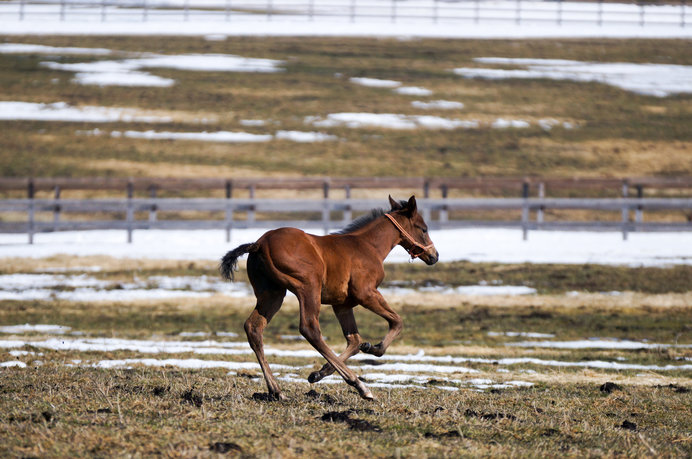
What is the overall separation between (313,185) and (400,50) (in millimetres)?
24520

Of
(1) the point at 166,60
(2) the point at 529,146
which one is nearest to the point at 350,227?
(2) the point at 529,146

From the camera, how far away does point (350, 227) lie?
32.2 ft

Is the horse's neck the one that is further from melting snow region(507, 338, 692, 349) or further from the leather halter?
melting snow region(507, 338, 692, 349)

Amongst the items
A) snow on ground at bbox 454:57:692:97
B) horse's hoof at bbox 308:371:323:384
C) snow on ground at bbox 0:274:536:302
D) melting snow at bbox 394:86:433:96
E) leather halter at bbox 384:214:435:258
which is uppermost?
snow on ground at bbox 454:57:692:97

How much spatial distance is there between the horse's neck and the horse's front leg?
1.73ft

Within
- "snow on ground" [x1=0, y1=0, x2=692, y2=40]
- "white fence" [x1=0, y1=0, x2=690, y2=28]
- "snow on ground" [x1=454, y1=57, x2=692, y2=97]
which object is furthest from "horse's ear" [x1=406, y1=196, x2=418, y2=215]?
"white fence" [x1=0, y1=0, x2=690, y2=28]

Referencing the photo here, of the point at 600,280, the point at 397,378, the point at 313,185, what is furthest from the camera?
the point at 313,185

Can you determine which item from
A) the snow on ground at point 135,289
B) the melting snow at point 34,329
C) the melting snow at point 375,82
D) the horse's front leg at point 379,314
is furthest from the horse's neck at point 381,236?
the melting snow at point 375,82

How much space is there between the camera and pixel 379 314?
916cm

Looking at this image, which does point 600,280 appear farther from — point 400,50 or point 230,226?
point 400,50

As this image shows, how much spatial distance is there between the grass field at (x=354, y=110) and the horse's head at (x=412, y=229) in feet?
88.2

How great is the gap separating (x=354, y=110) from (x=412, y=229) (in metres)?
35.8

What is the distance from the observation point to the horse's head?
9977 millimetres

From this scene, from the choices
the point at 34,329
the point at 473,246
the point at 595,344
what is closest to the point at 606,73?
the point at 473,246
